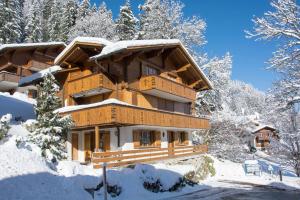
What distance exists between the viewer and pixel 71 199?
38.2 feet

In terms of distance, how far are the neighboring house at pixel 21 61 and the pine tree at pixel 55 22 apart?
676 inches

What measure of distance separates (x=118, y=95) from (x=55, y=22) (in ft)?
146

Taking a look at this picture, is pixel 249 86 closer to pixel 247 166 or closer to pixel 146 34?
pixel 146 34

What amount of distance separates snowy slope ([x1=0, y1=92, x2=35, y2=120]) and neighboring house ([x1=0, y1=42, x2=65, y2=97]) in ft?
15.3

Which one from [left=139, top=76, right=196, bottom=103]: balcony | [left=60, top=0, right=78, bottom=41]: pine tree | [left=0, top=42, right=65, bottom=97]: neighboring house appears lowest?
[left=139, top=76, right=196, bottom=103]: balcony

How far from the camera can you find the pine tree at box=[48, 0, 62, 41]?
2241 inches

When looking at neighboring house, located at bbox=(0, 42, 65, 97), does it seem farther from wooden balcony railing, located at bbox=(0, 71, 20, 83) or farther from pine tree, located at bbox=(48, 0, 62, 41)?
pine tree, located at bbox=(48, 0, 62, 41)

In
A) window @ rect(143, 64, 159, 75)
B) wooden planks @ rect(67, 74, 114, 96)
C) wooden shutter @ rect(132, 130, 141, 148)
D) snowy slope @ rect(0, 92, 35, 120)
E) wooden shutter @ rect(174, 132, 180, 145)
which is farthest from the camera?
wooden shutter @ rect(174, 132, 180, 145)

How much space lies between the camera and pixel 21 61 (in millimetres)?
37250

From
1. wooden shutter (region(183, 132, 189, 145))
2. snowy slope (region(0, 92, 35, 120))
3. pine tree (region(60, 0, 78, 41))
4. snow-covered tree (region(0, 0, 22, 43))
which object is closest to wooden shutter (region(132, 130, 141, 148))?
wooden shutter (region(183, 132, 189, 145))

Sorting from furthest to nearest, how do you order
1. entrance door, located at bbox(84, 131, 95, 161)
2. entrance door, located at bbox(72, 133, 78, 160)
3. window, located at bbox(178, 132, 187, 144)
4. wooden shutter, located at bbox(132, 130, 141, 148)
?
1. window, located at bbox(178, 132, 187, 144)
2. entrance door, located at bbox(72, 133, 78, 160)
3. entrance door, located at bbox(84, 131, 95, 161)
4. wooden shutter, located at bbox(132, 130, 141, 148)

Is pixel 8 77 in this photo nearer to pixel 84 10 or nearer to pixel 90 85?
pixel 90 85

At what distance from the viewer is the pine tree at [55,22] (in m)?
56.9

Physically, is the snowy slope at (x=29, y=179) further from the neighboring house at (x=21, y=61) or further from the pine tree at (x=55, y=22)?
the pine tree at (x=55, y=22)
